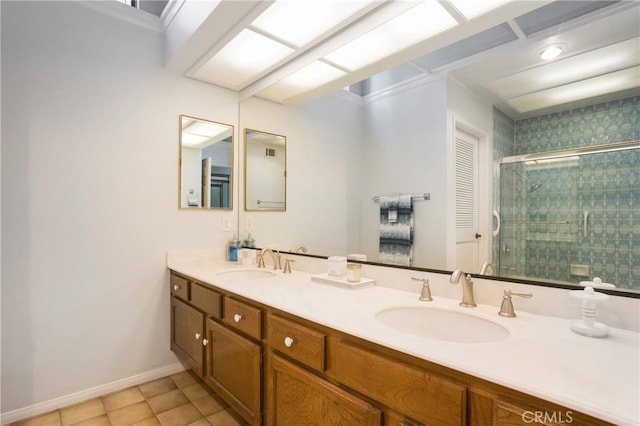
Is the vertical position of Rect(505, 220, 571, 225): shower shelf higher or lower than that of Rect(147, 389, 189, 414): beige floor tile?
higher

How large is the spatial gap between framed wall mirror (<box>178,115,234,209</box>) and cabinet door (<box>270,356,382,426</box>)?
1480mm

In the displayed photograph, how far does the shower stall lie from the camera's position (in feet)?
3.22

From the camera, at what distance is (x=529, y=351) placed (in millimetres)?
829

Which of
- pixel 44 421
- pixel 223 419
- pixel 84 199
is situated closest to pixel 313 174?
pixel 84 199

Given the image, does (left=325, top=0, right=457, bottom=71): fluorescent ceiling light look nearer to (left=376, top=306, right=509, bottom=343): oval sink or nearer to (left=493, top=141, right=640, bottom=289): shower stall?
(left=493, top=141, right=640, bottom=289): shower stall

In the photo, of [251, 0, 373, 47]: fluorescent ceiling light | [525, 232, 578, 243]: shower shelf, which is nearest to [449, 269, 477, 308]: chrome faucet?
[525, 232, 578, 243]: shower shelf

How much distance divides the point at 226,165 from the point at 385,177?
4.68 ft

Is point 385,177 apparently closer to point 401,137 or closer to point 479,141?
point 401,137

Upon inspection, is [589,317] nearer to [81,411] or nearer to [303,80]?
[303,80]

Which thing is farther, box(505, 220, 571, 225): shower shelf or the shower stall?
box(505, 220, 571, 225): shower shelf

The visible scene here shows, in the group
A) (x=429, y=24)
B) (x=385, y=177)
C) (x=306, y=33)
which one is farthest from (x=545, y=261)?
(x=306, y=33)

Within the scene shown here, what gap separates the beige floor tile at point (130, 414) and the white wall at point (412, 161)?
5.27 feet

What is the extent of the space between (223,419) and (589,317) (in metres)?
1.83

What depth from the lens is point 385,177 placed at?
5.31ft
